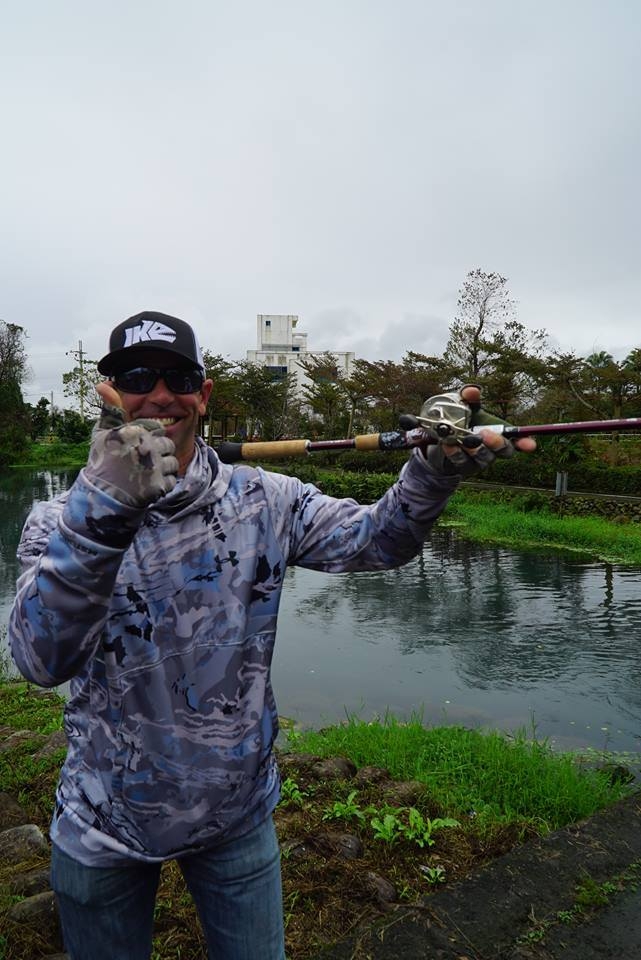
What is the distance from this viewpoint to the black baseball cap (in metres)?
1.39

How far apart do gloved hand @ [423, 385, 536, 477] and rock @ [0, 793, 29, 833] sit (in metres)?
2.98

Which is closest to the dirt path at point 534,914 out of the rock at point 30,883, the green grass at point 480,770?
the green grass at point 480,770

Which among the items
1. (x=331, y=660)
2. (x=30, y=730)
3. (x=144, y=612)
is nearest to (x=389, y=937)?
(x=144, y=612)

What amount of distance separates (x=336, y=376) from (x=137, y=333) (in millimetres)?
37808

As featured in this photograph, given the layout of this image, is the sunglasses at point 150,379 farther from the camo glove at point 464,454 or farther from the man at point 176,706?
the camo glove at point 464,454

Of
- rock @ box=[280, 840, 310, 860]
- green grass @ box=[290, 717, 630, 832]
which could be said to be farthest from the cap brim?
green grass @ box=[290, 717, 630, 832]

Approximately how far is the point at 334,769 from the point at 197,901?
255 cm

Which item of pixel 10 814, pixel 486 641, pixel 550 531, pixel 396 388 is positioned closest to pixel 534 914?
pixel 10 814

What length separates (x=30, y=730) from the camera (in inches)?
193

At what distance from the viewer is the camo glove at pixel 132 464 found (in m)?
1.06

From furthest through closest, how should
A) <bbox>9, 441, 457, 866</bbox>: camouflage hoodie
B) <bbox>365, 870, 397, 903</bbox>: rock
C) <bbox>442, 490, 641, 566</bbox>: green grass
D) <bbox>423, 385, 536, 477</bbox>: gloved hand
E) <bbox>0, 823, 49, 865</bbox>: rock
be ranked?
<bbox>442, 490, 641, 566</bbox>: green grass
<bbox>0, 823, 49, 865</bbox>: rock
<bbox>365, 870, 397, 903</bbox>: rock
<bbox>423, 385, 536, 477</bbox>: gloved hand
<bbox>9, 441, 457, 866</bbox>: camouflage hoodie

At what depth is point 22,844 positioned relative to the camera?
2891 millimetres

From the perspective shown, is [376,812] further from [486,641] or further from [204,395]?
[486,641]

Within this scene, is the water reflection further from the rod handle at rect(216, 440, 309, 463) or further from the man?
the man
